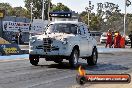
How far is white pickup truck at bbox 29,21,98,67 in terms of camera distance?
15.8 meters

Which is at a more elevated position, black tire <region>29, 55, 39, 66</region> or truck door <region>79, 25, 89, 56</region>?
truck door <region>79, 25, 89, 56</region>

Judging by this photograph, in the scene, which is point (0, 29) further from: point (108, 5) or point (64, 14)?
point (108, 5)

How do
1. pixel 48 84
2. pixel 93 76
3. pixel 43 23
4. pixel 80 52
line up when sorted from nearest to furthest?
pixel 93 76, pixel 48 84, pixel 80 52, pixel 43 23

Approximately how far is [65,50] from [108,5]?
142521 millimetres

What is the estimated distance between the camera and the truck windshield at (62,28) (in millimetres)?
16987

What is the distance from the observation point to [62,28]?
17.1 m

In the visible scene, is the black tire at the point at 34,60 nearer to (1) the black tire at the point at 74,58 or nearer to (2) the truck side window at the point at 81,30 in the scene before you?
(1) the black tire at the point at 74,58

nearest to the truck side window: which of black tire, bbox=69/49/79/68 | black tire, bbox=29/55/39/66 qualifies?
black tire, bbox=69/49/79/68

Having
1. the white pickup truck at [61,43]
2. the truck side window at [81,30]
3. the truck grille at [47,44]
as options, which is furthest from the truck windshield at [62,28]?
the truck grille at [47,44]

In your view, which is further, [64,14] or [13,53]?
[64,14]

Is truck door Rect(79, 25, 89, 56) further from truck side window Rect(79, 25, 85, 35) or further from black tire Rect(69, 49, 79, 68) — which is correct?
black tire Rect(69, 49, 79, 68)

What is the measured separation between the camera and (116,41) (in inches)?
1559

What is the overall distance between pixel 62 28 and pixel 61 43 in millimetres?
1473

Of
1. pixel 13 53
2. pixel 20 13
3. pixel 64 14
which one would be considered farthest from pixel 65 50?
pixel 20 13
